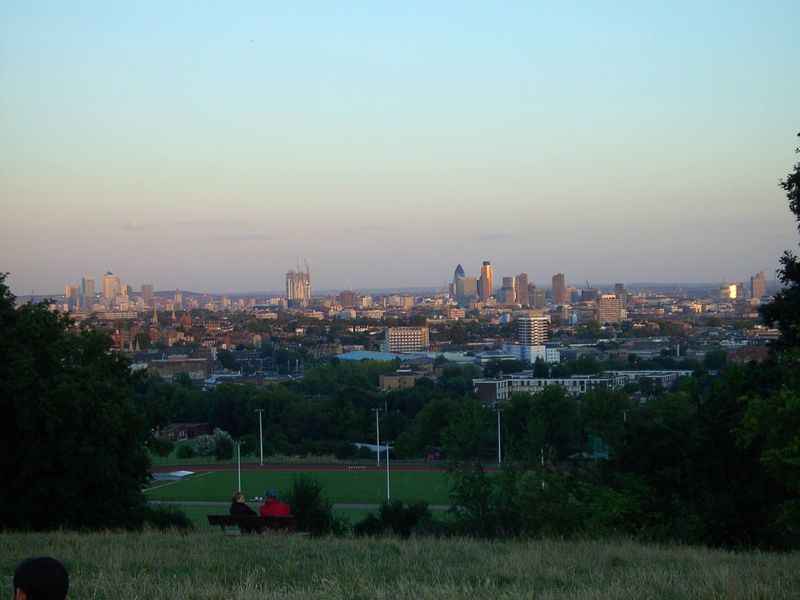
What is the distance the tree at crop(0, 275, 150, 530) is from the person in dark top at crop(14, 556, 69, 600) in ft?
34.2

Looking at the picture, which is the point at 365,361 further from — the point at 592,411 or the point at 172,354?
the point at 592,411

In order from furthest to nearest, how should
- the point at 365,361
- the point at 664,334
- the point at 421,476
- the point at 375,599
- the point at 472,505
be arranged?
the point at 664,334 < the point at 365,361 < the point at 421,476 < the point at 472,505 < the point at 375,599

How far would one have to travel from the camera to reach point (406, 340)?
6540 inches

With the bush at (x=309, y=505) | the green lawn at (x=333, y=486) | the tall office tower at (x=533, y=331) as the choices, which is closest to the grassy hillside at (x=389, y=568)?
the bush at (x=309, y=505)

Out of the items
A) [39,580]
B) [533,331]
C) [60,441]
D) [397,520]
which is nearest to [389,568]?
[39,580]

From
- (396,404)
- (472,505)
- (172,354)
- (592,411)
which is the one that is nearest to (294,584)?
(472,505)

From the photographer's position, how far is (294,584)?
7.97 m

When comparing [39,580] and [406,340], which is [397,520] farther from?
[406,340]

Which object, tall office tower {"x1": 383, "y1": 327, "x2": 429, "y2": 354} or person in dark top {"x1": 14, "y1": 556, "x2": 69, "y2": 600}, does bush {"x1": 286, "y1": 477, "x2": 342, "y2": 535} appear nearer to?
person in dark top {"x1": 14, "y1": 556, "x2": 69, "y2": 600}

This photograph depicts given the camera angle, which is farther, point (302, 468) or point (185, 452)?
point (185, 452)

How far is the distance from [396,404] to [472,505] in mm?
44231

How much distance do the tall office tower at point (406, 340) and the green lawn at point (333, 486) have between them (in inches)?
4530

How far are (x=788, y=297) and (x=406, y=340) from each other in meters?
150

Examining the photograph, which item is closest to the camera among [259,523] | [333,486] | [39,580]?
[39,580]
